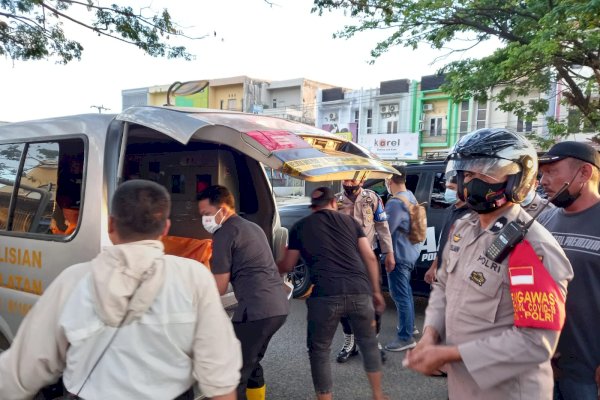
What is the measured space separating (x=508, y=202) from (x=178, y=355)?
1296 millimetres

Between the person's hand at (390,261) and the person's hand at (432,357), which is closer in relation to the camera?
the person's hand at (432,357)

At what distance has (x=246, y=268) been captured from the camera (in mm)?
3037

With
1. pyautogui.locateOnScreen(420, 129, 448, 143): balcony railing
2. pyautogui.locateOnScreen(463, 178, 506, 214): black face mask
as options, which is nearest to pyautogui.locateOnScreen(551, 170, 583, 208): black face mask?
pyautogui.locateOnScreen(463, 178, 506, 214): black face mask

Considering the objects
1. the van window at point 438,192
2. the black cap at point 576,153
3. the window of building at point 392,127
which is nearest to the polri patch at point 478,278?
the black cap at point 576,153

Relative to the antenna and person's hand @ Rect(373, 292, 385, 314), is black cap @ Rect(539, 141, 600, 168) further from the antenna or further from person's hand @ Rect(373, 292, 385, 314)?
the antenna

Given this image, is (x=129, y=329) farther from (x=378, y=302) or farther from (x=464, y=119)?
(x=464, y=119)

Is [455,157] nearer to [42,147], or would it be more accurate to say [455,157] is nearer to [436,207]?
[42,147]

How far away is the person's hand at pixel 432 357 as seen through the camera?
1616 mm

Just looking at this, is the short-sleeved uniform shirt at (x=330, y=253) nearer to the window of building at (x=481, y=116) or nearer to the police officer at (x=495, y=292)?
the police officer at (x=495, y=292)

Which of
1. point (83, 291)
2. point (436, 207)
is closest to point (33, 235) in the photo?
point (83, 291)

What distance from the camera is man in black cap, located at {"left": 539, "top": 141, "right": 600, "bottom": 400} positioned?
2047mm

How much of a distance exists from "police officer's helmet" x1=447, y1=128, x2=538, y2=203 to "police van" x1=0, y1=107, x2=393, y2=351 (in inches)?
35.1

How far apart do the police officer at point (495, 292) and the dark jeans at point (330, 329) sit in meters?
1.49

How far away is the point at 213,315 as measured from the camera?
1.64 meters
